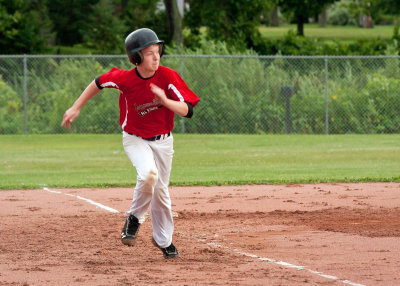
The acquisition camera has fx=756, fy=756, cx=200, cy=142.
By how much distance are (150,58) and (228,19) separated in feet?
123

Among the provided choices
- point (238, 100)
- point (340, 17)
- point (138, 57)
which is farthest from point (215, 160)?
point (340, 17)

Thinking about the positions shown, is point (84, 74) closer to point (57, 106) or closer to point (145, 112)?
point (57, 106)

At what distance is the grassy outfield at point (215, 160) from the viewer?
14555mm

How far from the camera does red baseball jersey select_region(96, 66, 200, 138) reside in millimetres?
7152

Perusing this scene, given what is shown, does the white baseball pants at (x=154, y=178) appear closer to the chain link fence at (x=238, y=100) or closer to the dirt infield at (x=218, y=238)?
the dirt infield at (x=218, y=238)

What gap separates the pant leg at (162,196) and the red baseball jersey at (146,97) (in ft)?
0.51

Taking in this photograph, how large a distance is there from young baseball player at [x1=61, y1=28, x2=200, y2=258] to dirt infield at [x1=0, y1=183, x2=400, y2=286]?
48cm

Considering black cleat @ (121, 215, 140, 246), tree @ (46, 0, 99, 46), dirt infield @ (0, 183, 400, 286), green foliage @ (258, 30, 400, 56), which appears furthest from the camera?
tree @ (46, 0, 99, 46)

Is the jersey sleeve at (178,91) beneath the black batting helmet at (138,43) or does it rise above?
beneath

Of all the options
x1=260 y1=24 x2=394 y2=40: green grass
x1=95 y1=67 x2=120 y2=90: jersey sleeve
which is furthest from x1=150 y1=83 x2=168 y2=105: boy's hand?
x1=260 y1=24 x2=394 y2=40: green grass

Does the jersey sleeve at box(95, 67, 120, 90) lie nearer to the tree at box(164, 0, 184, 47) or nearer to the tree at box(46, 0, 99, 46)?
the tree at box(164, 0, 184, 47)

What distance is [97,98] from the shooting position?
2392 cm

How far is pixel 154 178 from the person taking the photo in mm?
7152

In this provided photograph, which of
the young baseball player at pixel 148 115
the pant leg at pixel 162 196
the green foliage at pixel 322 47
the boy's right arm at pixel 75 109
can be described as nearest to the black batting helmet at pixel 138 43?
the young baseball player at pixel 148 115
